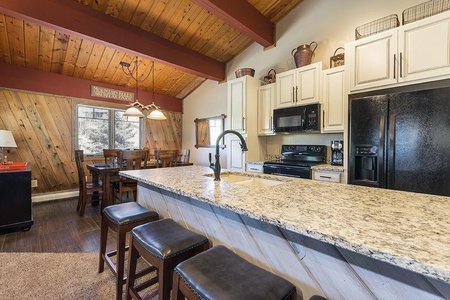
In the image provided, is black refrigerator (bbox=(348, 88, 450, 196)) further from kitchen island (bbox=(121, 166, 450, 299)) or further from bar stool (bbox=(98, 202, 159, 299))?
bar stool (bbox=(98, 202, 159, 299))

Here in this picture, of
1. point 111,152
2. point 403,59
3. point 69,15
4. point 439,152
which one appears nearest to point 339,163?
point 439,152

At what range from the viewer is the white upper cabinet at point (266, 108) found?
361 centimetres

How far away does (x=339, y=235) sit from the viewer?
2.05 feet

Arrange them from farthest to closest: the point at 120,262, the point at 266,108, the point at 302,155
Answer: the point at 266,108, the point at 302,155, the point at 120,262

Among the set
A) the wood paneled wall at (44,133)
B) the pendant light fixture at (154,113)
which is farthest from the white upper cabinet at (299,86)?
the wood paneled wall at (44,133)

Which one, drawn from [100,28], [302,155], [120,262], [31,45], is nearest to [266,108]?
[302,155]

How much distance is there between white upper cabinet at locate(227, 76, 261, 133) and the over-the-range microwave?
526 millimetres

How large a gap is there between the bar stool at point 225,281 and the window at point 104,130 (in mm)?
4658

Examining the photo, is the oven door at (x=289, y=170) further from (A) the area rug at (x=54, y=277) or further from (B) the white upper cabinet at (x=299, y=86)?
(A) the area rug at (x=54, y=277)

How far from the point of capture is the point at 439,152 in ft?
5.96

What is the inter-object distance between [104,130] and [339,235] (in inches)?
211

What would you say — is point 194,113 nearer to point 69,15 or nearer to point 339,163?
point 69,15

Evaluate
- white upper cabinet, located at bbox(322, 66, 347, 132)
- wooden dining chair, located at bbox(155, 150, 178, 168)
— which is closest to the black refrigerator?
white upper cabinet, located at bbox(322, 66, 347, 132)

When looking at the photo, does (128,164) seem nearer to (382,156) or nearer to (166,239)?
(166,239)
